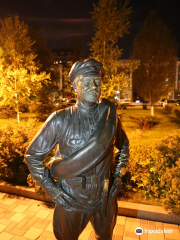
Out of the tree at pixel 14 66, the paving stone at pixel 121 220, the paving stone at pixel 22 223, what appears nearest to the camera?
the paving stone at pixel 22 223

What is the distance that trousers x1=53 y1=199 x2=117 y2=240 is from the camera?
189 cm

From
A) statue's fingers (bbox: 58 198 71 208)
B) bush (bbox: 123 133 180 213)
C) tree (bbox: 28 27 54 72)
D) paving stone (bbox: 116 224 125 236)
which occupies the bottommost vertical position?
paving stone (bbox: 116 224 125 236)

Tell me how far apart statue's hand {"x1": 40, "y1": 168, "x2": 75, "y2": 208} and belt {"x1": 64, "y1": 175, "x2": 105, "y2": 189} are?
4.1 inches

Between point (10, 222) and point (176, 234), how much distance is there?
3.07 m

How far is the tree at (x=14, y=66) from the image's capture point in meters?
10.9

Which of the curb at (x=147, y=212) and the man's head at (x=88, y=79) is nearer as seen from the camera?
the man's head at (x=88, y=79)

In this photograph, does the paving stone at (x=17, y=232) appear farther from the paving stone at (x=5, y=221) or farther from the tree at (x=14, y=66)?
the tree at (x=14, y=66)

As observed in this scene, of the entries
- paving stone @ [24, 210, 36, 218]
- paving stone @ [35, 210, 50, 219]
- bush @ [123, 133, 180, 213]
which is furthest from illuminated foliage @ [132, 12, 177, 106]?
paving stone @ [24, 210, 36, 218]

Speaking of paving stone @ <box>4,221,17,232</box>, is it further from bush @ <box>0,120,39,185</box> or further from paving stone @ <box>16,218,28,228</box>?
bush @ <box>0,120,39,185</box>

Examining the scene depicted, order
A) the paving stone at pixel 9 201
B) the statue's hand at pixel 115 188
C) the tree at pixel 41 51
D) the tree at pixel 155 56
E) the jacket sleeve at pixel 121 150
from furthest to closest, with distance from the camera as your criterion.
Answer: the tree at pixel 41 51 < the tree at pixel 155 56 < the paving stone at pixel 9 201 < the jacket sleeve at pixel 121 150 < the statue's hand at pixel 115 188

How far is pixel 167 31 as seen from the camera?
17016 mm

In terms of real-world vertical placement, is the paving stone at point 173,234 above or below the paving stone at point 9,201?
below

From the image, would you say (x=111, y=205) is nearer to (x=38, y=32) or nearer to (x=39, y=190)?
(x=39, y=190)

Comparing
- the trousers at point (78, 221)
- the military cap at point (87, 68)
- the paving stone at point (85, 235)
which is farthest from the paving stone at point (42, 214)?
the military cap at point (87, 68)
